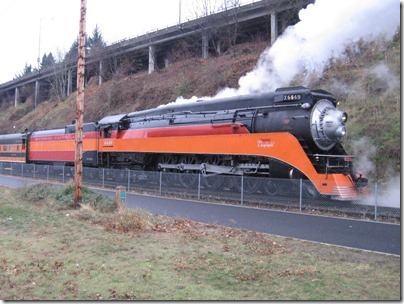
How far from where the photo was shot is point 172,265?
7121 millimetres

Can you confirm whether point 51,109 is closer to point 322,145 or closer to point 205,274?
point 322,145

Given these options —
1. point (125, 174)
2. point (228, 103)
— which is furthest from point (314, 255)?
point (125, 174)

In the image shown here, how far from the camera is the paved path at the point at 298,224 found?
9273 mm

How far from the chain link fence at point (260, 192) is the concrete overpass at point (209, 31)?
17.2 m

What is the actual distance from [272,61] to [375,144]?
7250 millimetres

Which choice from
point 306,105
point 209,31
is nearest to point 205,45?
point 209,31

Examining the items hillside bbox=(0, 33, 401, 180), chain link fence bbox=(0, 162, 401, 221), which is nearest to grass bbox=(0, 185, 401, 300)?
chain link fence bbox=(0, 162, 401, 221)

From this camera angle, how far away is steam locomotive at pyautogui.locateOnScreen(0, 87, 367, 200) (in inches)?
583

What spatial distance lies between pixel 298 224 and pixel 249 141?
556 centimetres

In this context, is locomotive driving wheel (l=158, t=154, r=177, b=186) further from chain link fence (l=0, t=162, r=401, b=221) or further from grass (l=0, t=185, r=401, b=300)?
grass (l=0, t=185, r=401, b=300)

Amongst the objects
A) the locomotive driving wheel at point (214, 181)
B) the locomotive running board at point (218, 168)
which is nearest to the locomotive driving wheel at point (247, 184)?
the locomotive driving wheel at point (214, 181)

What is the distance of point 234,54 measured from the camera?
121ft

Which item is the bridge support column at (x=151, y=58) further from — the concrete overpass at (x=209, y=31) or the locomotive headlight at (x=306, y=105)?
the locomotive headlight at (x=306, y=105)

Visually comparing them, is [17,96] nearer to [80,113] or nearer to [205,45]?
[205,45]
